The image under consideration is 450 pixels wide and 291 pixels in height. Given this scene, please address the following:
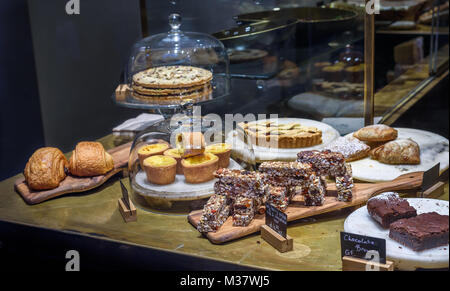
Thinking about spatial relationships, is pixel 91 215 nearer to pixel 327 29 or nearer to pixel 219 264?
pixel 219 264

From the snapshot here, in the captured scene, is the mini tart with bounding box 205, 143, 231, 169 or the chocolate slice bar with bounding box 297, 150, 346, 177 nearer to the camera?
the chocolate slice bar with bounding box 297, 150, 346, 177

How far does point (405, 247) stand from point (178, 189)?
0.68 m

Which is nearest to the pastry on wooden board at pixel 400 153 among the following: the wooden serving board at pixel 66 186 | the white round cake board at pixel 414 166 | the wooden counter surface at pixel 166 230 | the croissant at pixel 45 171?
the white round cake board at pixel 414 166

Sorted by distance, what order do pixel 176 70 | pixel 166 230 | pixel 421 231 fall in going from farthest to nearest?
pixel 176 70, pixel 166 230, pixel 421 231

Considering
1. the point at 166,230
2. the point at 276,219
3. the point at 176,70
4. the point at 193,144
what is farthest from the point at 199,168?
the point at 176,70

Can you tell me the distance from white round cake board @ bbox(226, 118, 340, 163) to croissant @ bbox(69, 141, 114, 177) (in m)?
0.47

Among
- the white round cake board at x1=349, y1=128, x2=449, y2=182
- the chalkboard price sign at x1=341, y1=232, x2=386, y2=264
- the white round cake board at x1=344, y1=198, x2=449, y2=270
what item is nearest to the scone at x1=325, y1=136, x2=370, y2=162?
the white round cake board at x1=349, y1=128, x2=449, y2=182

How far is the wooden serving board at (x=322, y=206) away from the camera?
137 centimetres

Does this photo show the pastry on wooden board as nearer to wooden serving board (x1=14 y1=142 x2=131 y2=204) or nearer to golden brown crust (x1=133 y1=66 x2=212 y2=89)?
golden brown crust (x1=133 y1=66 x2=212 y2=89)

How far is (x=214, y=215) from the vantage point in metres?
1.37

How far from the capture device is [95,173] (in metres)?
1.84

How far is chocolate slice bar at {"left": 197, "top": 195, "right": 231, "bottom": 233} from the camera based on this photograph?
1373 mm

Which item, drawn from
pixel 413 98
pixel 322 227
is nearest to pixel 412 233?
pixel 322 227

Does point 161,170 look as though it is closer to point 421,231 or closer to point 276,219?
point 276,219
